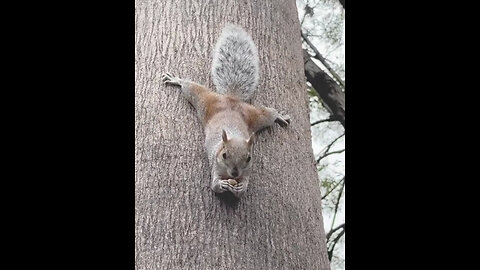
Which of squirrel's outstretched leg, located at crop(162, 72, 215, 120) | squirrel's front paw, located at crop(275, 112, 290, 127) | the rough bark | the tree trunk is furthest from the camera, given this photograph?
the rough bark

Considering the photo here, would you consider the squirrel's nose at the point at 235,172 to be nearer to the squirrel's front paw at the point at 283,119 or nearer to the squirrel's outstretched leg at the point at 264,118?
the squirrel's outstretched leg at the point at 264,118

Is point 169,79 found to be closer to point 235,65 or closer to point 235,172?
point 235,65

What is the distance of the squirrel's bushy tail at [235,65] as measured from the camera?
3.28 metres

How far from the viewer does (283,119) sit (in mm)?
3252

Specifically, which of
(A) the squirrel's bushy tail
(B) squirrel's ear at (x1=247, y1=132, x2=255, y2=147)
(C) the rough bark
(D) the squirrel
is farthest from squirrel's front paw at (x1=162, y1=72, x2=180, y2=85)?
(C) the rough bark

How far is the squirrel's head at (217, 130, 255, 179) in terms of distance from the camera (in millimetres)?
2850

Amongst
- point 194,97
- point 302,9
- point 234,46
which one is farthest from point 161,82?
point 302,9

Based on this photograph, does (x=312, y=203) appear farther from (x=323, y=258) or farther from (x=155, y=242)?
(x=155, y=242)

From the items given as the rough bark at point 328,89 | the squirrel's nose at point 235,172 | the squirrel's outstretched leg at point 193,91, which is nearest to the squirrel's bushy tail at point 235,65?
the squirrel's outstretched leg at point 193,91

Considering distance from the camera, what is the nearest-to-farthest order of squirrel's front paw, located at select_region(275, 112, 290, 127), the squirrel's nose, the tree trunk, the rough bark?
the tree trunk, the squirrel's nose, squirrel's front paw, located at select_region(275, 112, 290, 127), the rough bark

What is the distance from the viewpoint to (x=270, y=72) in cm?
343

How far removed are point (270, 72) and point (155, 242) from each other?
45.1 inches

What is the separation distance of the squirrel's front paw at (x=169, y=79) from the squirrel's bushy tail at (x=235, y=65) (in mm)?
191

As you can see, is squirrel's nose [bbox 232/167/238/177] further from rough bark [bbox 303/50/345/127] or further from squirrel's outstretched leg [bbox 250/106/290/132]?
rough bark [bbox 303/50/345/127]
